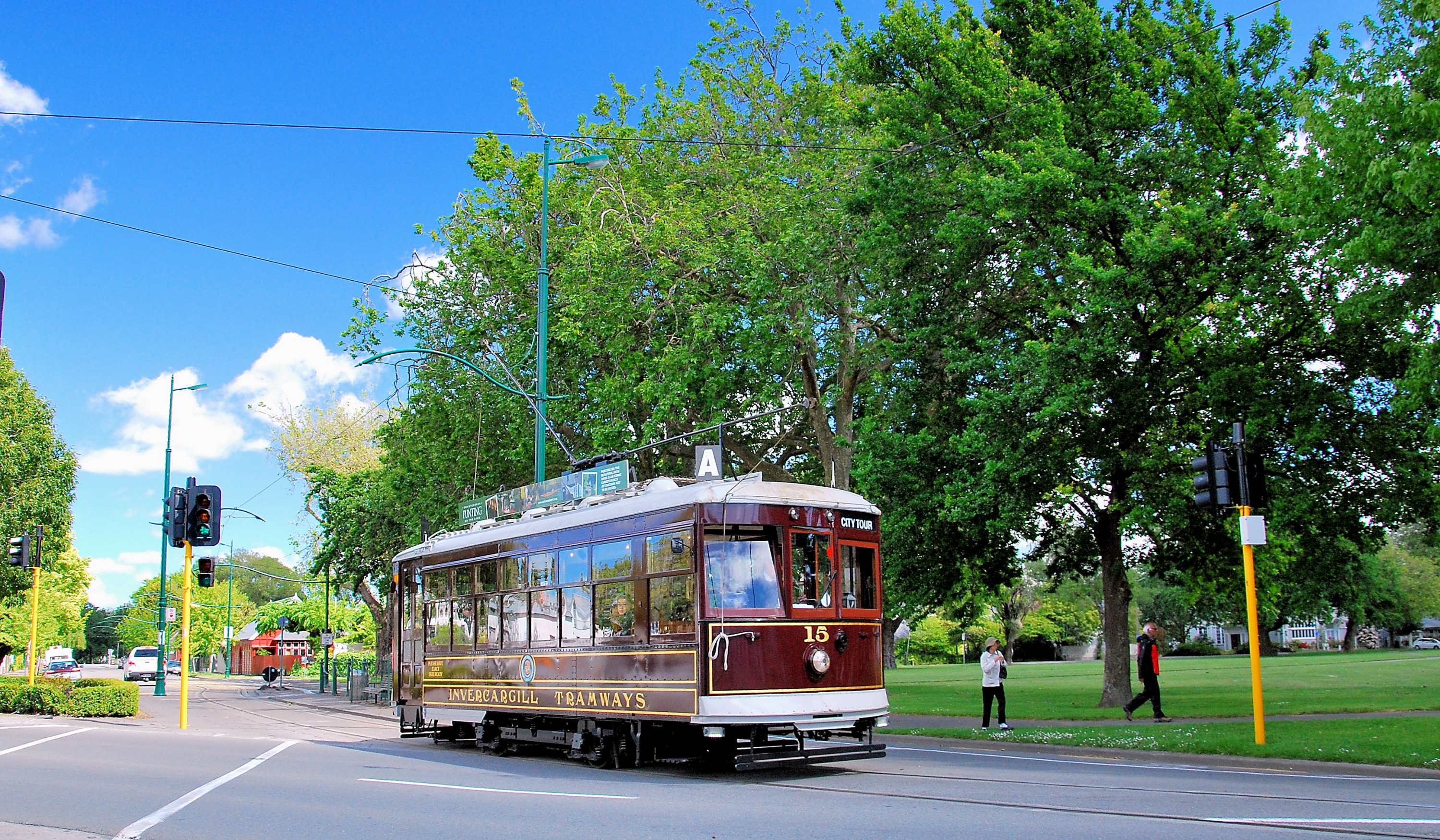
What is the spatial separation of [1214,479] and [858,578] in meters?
5.36

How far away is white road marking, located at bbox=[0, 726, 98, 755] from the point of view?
60.6 feet

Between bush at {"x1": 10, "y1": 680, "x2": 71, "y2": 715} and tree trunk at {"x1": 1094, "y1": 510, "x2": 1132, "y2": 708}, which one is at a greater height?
tree trunk at {"x1": 1094, "y1": 510, "x2": 1132, "y2": 708}

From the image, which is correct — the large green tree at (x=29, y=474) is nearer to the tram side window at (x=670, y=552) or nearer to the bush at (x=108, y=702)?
the bush at (x=108, y=702)

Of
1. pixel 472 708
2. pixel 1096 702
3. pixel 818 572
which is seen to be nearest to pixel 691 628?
pixel 818 572

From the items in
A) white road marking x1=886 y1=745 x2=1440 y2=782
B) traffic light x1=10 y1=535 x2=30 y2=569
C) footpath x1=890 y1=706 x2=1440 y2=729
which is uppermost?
traffic light x1=10 y1=535 x2=30 y2=569

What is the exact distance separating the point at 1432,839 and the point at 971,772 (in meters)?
6.20

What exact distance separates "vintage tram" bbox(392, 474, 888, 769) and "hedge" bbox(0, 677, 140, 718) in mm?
17616

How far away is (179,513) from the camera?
22.8 metres

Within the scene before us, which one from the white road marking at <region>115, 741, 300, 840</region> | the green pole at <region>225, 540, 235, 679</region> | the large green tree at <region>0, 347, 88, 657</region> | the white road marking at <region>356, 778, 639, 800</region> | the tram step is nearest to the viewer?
the white road marking at <region>115, 741, 300, 840</region>

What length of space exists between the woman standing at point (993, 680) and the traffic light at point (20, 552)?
2362 centimetres

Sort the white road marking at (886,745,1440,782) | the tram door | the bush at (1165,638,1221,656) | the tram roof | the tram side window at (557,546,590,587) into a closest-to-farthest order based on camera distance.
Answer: the white road marking at (886,745,1440,782), the tram roof, the tram side window at (557,546,590,587), the tram door, the bush at (1165,638,1221,656)

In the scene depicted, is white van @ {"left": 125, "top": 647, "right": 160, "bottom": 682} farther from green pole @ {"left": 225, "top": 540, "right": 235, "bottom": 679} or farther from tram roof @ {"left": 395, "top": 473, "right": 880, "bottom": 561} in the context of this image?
tram roof @ {"left": 395, "top": 473, "right": 880, "bottom": 561}

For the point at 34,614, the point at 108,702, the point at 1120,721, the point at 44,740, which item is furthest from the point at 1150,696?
the point at 34,614

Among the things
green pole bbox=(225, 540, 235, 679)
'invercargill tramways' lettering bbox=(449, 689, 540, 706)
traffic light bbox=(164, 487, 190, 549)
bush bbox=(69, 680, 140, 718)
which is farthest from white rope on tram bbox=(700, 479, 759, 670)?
green pole bbox=(225, 540, 235, 679)
